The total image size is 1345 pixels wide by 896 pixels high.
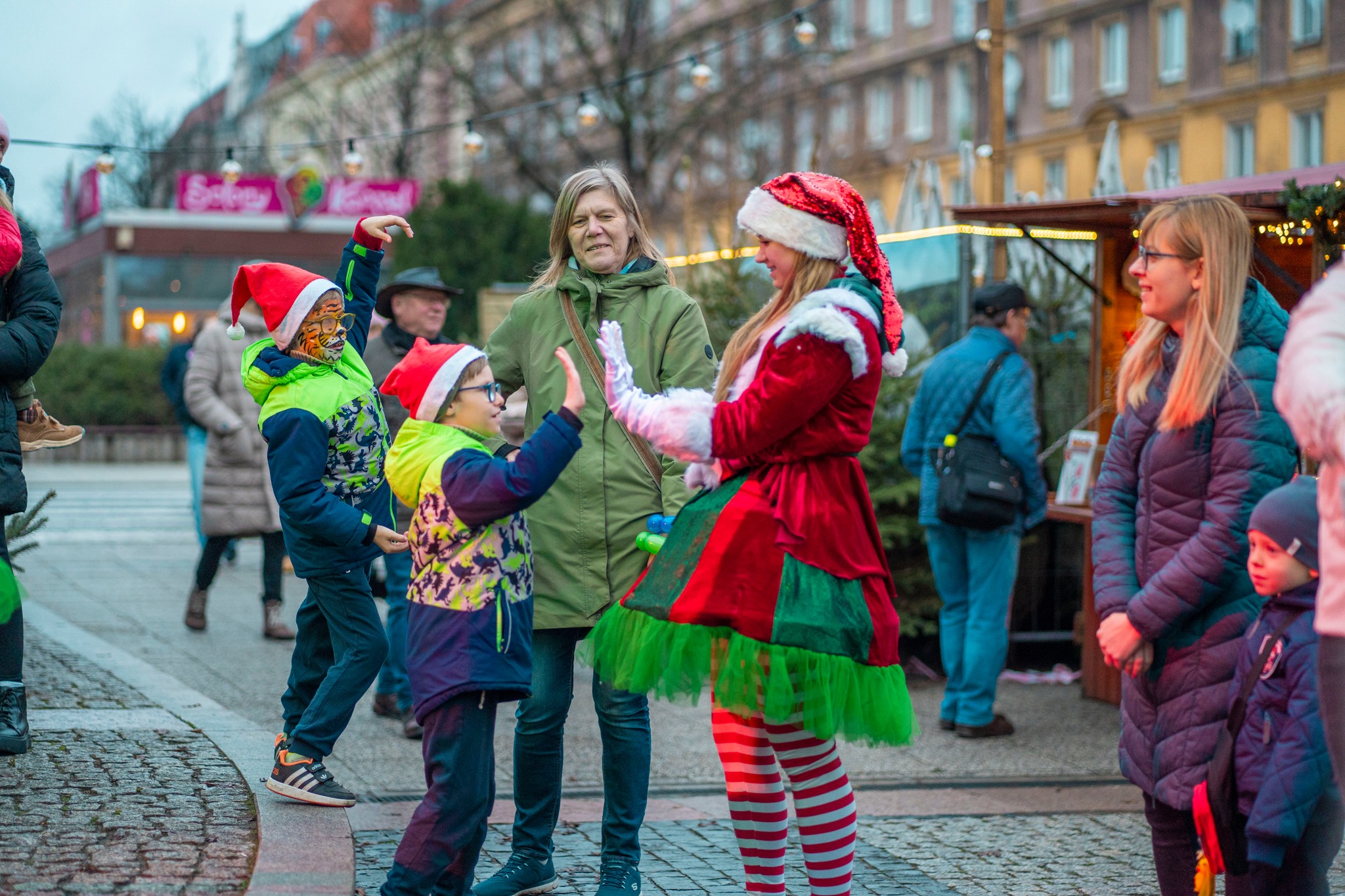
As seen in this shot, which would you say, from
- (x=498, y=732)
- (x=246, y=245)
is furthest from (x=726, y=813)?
(x=246, y=245)

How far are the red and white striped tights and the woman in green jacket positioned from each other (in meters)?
0.47

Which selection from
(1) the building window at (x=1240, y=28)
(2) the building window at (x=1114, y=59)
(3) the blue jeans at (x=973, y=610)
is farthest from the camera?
(2) the building window at (x=1114, y=59)

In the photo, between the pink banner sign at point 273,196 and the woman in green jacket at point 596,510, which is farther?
the pink banner sign at point 273,196

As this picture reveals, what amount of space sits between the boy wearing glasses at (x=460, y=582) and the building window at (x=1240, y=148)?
110ft

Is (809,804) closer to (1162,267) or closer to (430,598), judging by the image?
(430,598)

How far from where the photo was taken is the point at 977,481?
6.68m

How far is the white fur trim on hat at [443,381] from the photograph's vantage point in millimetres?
3678

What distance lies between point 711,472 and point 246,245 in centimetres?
3405

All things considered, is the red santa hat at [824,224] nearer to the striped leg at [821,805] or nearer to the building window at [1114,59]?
the striped leg at [821,805]

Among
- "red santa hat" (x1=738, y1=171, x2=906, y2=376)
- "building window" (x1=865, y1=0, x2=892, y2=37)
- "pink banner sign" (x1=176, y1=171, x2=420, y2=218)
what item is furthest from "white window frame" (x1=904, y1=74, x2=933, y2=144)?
"red santa hat" (x1=738, y1=171, x2=906, y2=376)

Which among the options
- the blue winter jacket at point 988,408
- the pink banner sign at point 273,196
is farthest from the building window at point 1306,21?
the blue winter jacket at point 988,408

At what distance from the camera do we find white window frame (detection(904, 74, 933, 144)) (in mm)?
48219

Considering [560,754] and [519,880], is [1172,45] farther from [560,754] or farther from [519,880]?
[519,880]

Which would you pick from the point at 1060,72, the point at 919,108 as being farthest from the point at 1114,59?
the point at 919,108
